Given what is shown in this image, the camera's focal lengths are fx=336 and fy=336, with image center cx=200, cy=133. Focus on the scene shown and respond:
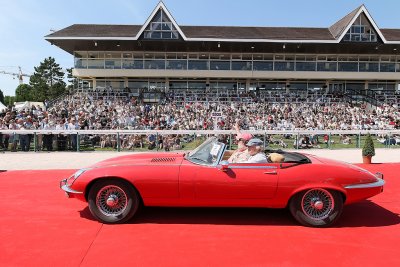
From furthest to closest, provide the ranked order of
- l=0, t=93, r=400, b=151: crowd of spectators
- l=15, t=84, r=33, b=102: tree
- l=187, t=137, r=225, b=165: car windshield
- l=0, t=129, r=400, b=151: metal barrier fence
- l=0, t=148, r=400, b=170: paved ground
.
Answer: l=15, t=84, r=33, b=102: tree < l=0, t=93, r=400, b=151: crowd of spectators < l=0, t=129, r=400, b=151: metal barrier fence < l=0, t=148, r=400, b=170: paved ground < l=187, t=137, r=225, b=165: car windshield

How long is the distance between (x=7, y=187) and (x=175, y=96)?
21589 mm

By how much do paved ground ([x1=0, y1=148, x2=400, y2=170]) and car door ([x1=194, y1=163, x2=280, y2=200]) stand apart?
21.7ft

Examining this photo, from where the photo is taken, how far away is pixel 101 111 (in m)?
23.7

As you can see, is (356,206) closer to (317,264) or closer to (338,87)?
(317,264)

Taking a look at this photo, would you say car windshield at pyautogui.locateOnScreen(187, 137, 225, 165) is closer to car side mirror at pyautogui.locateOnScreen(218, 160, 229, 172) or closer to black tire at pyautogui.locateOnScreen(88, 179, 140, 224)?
car side mirror at pyautogui.locateOnScreen(218, 160, 229, 172)

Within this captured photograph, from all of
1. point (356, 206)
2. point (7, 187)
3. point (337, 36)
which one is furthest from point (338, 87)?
point (7, 187)

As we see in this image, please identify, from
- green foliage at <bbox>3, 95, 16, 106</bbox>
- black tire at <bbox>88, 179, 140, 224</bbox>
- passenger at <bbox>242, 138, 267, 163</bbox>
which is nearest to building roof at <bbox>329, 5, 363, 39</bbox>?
passenger at <bbox>242, 138, 267, 163</bbox>

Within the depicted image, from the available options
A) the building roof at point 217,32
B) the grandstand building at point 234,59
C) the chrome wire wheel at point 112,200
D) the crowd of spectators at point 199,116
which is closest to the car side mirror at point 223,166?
the chrome wire wheel at point 112,200

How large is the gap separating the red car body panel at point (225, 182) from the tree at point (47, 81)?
255 feet

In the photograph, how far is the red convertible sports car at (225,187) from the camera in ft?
15.6

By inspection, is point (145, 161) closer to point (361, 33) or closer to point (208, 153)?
point (208, 153)

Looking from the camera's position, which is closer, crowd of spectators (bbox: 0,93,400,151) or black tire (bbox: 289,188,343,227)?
black tire (bbox: 289,188,343,227)

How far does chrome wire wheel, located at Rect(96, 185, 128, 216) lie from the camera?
484 centimetres

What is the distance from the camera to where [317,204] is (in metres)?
4.80
